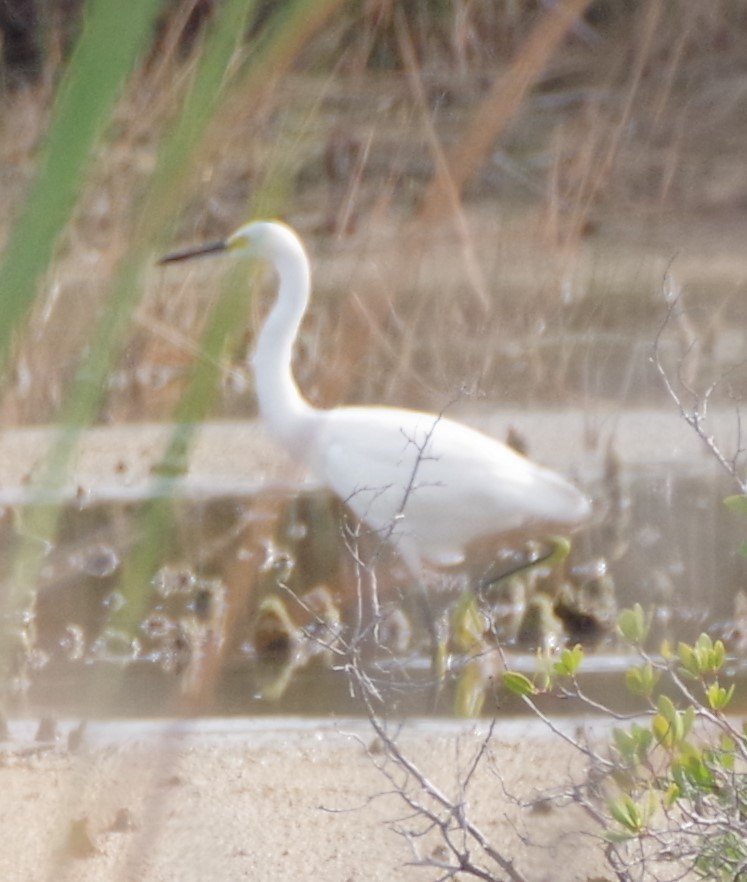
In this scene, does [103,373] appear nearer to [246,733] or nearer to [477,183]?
[246,733]

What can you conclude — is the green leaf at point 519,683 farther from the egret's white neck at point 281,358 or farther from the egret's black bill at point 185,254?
the egret's white neck at point 281,358

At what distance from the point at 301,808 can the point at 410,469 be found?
765 mm

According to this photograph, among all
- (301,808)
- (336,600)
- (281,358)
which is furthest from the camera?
(336,600)

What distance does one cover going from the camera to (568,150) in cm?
388

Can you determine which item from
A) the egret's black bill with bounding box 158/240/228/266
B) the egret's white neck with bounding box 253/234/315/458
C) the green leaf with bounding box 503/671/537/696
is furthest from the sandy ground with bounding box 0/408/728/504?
the egret's black bill with bounding box 158/240/228/266

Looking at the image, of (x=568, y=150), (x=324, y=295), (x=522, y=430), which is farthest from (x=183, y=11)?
(x=568, y=150)

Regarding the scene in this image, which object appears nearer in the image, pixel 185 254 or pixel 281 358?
pixel 185 254

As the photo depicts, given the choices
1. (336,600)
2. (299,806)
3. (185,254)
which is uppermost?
(185,254)

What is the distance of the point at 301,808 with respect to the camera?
Answer: 206cm

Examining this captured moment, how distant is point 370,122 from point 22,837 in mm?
1573

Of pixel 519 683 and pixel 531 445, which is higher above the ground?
pixel 519 683

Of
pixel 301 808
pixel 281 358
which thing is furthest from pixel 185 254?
pixel 281 358

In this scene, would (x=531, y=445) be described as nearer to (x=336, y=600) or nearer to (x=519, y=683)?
(x=336, y=600)

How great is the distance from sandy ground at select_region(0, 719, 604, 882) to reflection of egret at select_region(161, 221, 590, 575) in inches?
17.6
